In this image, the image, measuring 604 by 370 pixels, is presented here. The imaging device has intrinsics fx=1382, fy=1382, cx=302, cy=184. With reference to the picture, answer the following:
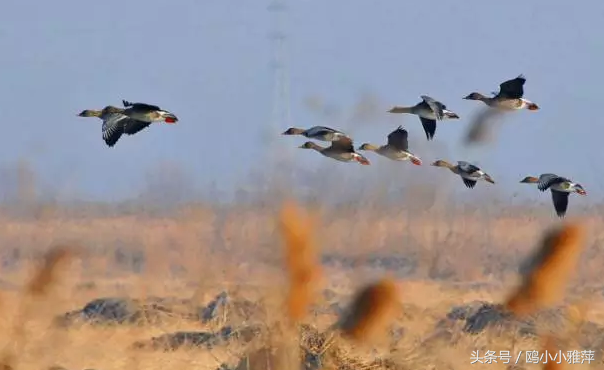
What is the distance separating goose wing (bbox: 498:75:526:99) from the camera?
13727 mm

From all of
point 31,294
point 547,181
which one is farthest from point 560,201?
point 31,294

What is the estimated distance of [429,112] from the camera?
45.5ft

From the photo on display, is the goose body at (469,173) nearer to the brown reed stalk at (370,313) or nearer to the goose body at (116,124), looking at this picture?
the brown reed stalk at (370,313)

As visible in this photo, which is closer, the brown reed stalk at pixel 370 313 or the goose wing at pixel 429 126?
the brown reed stalk at pixel 370 313

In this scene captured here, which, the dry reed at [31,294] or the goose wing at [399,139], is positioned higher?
the goose wing at [399,139]

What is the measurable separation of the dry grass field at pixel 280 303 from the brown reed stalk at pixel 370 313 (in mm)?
21

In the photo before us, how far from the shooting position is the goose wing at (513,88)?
13.7 m

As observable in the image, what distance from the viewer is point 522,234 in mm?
24000

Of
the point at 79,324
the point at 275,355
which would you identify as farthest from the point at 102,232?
the point at 275,355

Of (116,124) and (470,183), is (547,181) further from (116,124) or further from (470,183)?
(116,124)

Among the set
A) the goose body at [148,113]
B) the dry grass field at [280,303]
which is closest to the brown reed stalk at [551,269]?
the dry grass field at [280,303]

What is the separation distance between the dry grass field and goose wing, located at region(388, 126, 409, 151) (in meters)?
1.18

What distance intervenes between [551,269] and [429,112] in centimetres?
Answer: 203

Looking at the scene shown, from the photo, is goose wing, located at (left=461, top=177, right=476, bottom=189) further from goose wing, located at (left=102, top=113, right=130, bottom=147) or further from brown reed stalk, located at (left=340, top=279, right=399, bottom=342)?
goose wing, located at (left=102, top=113, right=130, bottom=147)
